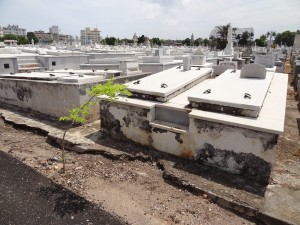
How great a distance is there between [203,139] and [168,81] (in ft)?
11.7

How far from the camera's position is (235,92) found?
756 cm

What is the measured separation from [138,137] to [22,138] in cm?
489

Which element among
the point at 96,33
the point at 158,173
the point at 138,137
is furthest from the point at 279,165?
the point at 96,33

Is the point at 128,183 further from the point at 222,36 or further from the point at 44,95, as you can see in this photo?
the point at 222,36

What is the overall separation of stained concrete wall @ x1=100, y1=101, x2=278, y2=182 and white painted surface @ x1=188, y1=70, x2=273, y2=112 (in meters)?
0.76

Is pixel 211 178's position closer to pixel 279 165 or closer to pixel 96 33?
pixel 279 165

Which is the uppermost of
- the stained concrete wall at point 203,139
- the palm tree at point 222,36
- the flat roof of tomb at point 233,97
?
the palm tree at point 222,36

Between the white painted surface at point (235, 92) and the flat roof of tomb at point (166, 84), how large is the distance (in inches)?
42.7

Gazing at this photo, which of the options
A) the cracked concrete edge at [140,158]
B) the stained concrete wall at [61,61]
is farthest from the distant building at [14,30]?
the cracked concrete edge at [140,158]

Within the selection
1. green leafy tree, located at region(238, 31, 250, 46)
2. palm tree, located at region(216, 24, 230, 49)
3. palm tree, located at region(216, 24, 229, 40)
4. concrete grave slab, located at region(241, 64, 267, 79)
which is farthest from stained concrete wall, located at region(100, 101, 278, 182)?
green leafy tree, located at region(238, 31, 250, 46)

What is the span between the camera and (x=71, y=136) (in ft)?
29.9

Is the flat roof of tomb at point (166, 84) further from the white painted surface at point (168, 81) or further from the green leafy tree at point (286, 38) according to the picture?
the green leafy tree at point (286, 38)

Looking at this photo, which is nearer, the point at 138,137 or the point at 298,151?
the point at 298,151

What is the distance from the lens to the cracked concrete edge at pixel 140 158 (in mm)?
5073
